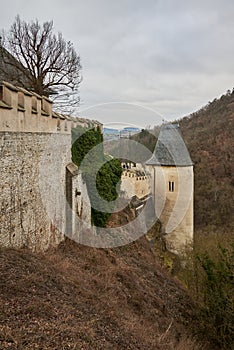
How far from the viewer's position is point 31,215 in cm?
829

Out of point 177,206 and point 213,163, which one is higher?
point 213,163

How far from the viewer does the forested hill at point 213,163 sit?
31812mm

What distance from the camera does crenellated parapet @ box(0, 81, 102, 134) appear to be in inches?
271

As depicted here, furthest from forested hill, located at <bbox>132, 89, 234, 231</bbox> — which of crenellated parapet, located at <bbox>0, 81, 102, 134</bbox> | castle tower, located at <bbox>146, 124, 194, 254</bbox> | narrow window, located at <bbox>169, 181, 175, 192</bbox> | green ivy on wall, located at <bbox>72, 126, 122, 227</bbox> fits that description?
crenellated parapet, located at <bbox>0, 81, 102, 134</bbox>

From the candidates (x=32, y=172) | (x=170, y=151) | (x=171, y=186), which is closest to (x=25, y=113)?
(x=32, y=172)

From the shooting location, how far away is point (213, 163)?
40375mm

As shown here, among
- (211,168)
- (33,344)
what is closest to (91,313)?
(33,344)

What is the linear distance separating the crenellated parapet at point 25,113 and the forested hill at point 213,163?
18225 millimetres

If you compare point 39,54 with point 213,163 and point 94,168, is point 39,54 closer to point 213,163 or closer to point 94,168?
point 94,168

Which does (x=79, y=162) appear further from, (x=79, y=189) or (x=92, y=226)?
(x=92, y=226)

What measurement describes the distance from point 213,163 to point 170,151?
21.6 metres

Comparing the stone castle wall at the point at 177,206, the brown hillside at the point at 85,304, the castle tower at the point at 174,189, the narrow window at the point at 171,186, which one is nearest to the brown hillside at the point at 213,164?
the stone castle wall at the point at 177,206

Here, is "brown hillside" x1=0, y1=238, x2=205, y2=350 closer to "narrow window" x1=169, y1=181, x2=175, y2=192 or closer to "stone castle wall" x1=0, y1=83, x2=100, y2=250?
"stone castle wall" x1=0, y1=83, x2=100, y2=250

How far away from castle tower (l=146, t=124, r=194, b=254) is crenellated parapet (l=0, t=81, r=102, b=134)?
10305mm
